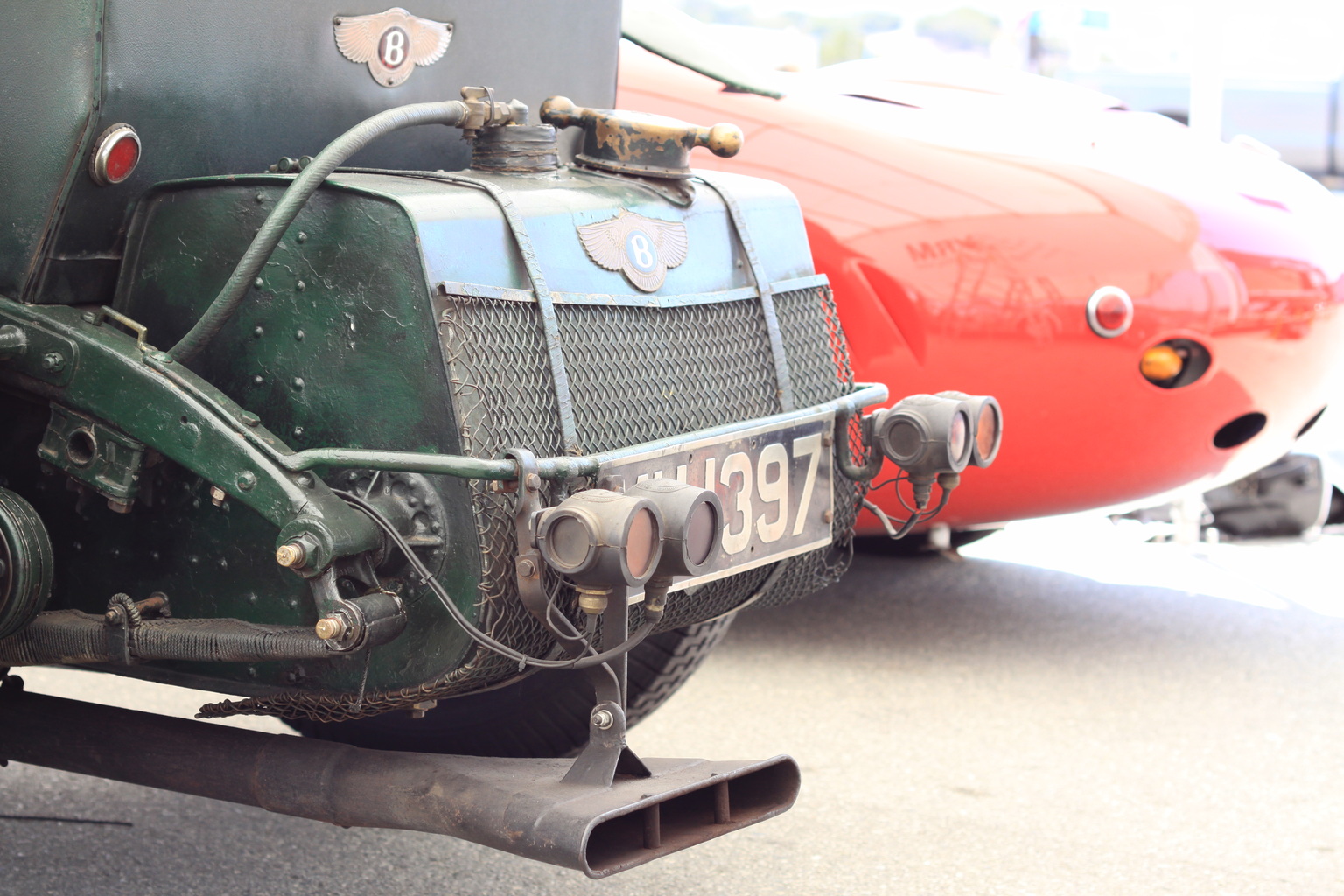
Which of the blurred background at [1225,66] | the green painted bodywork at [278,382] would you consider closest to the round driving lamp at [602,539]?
the green painted bodywork at [278,382]

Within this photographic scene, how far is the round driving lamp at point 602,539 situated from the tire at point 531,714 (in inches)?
32.8

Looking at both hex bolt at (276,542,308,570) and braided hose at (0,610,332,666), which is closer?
hex bolt at (276,542,308,570)

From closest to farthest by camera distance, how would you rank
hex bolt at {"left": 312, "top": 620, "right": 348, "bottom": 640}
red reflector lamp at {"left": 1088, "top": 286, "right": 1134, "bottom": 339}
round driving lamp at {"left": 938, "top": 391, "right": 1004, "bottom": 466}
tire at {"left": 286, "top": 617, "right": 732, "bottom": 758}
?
hex bolt at {"left": 312, "top": 620, "right": 348, "bottom": 640} → round driving lamp at {"left": 938, "top": 391, "right": 1004, "bottom": 466} → tire at {"left": 286, "top": 617, "right": 732, "bottom": 758} → red reflector lamp at {"left": 1088, "top": 286, "right": 1134, "bottom": 339}

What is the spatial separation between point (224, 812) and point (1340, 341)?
3118 mm

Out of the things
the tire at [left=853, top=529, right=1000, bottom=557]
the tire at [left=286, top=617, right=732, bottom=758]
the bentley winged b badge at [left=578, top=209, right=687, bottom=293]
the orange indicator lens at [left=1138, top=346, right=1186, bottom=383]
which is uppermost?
the bentley winged b badge at [left=578, top=209, right=687, bottom=293]

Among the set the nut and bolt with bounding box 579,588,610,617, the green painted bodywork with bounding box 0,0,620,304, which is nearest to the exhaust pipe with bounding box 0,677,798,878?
the nut and bolt with bounding box 579,588,610,617

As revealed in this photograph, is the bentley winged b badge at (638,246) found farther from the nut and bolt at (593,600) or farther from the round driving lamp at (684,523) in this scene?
the nut and bolt at (593,600)

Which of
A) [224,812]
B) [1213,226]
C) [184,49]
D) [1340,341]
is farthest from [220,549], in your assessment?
[1340,341]

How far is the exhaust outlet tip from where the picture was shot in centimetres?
220

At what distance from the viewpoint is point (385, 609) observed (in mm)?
2227

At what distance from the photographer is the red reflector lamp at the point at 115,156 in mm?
2342

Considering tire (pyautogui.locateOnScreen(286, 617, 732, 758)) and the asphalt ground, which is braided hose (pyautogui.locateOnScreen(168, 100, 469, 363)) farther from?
the asphalt ground

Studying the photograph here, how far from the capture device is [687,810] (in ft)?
7.80

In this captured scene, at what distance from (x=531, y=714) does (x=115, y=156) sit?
4.22ft
